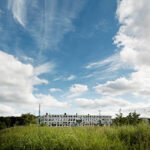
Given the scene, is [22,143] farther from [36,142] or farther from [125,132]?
[125,132]

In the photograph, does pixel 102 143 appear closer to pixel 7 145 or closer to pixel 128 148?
pixel 128 148

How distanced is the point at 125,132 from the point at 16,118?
39.8m

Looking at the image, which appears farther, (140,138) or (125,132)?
(125,132)

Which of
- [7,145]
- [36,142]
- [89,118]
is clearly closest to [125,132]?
[36,142]

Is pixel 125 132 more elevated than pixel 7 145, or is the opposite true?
pixel 125 132

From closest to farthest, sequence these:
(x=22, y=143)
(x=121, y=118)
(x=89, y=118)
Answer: (x=22, y=143), (x=121, y=118), (x=89, y=118)

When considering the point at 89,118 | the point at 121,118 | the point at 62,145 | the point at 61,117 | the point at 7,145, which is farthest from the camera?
the point at 89,118

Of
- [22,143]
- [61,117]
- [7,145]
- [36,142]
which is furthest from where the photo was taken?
[61,117]

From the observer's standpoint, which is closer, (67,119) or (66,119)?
(66,119)

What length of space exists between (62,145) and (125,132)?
8.24ft

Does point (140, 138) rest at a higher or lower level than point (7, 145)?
higher

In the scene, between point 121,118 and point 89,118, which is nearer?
point 121,118

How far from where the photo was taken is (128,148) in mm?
4316

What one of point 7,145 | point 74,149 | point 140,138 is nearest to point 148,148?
point 140,138
